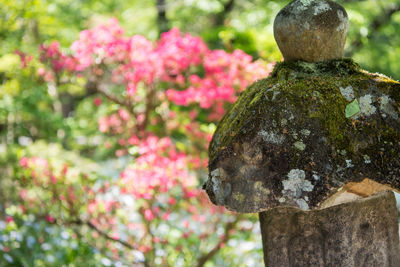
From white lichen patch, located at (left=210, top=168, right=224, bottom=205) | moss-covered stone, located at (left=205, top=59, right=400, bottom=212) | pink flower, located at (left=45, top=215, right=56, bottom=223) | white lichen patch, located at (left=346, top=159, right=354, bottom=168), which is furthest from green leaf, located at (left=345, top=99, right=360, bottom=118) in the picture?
pink flower, located at (left=45, top=215, right=56, bottom=223)

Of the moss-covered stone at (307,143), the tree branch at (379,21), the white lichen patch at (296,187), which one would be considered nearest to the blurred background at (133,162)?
the tree branch at (379,21)

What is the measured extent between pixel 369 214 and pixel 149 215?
253 centimetres

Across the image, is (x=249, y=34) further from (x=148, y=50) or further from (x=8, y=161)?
(x=8, y=161)

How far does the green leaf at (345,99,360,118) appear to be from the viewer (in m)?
1.60

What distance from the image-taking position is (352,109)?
1600 mm

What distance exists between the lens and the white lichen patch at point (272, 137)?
5.18 ft

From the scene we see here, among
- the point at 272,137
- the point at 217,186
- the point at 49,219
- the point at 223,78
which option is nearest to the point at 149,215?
the point at 49,219

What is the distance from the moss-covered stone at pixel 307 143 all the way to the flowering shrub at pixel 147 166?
2.14 meters

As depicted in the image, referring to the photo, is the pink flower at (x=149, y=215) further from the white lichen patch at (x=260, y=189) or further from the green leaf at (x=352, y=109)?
the green leaf at (x=352, y=109)

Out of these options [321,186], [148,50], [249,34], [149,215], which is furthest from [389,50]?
[321,186]

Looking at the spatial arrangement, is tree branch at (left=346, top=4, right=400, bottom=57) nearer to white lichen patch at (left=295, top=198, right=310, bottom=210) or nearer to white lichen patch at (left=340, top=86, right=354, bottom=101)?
white lichen patch at (left=340, top=86, right=354, bottom=101)

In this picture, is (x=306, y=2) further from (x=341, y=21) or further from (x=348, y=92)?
(x=348, y=92)

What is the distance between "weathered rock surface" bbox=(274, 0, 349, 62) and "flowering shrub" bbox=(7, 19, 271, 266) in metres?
2.17

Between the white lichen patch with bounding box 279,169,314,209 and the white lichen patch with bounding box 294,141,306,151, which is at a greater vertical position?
the white lichen patch with bounding box 294,141,306,151
